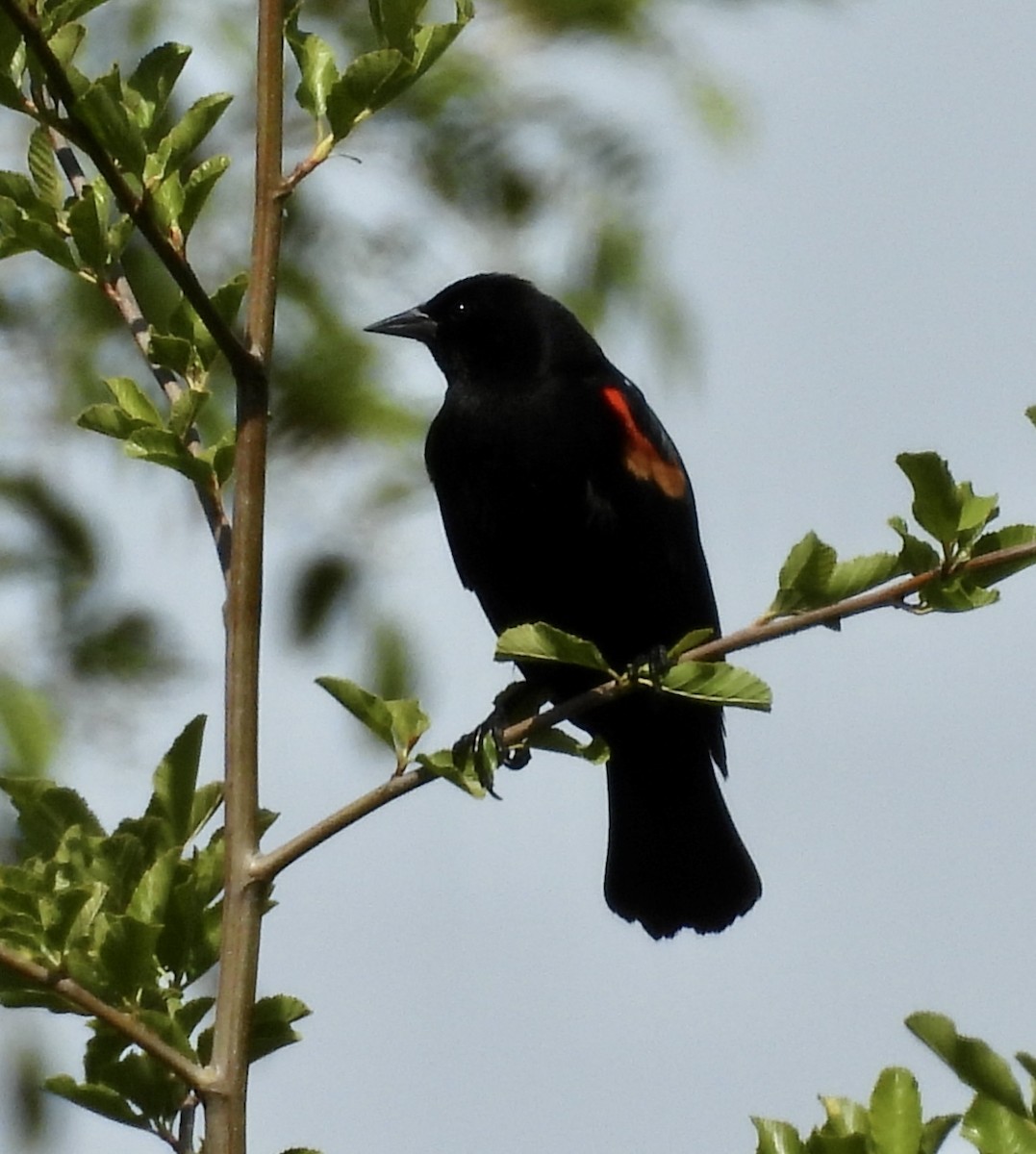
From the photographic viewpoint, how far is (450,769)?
56.2 inches

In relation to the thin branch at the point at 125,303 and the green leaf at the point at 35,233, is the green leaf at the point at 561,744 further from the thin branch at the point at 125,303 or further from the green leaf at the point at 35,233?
the green leaf at the point at 35,233

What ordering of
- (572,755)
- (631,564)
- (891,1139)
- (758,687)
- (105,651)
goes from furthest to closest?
(105,651) → (631,564) → (572,755) → (758,687) → (891,1139)

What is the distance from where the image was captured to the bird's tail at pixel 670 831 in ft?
10.7

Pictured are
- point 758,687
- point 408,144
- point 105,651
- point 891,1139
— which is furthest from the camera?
point 408,144

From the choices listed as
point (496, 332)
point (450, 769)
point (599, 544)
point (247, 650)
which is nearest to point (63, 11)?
point (247, 650)

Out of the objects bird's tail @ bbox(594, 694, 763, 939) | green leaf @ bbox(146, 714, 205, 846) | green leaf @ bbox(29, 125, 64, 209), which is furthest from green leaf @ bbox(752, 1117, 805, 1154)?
bird's tail @ bbox(594, 694, 763, 939)

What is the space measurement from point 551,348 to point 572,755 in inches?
67.9

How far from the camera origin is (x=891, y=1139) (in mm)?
1338

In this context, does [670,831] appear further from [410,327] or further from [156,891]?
[156,891]

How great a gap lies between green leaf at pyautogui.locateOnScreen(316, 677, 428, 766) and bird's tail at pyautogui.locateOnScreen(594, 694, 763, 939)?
1.68 meters

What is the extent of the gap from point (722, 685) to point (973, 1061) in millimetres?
305

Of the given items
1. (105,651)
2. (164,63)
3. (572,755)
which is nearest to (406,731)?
(572,755)

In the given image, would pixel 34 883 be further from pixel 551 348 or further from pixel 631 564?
pixel 551 348

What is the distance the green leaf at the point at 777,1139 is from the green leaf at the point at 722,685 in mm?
284
